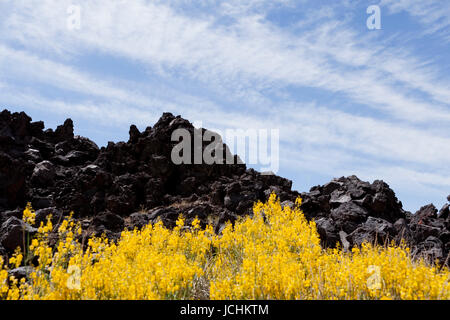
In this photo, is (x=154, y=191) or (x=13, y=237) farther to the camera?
(x=154, y=191)

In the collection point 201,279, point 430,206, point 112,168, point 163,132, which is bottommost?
point 201,279

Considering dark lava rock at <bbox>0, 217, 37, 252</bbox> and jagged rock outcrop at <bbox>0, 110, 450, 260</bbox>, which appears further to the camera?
jagged rock outcrop at <bbox>0, 110, 450, 260</bbox>

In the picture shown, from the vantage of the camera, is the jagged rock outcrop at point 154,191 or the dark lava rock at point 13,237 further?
the jagged rock outcrop at point 154,191

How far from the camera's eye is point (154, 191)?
20.9m

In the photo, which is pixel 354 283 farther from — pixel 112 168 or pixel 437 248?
pixel 112 168

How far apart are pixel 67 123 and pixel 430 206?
76.9 feet

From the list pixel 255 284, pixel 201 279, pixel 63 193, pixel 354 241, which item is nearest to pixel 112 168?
pixel 63 193

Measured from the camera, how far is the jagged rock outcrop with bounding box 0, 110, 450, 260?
14.9m

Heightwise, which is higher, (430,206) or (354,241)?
(430,206)

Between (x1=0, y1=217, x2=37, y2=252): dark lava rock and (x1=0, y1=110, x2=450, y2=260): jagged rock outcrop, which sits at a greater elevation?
(x1=0, y1=110, x2=450, y2=260): jagged rock outcrop

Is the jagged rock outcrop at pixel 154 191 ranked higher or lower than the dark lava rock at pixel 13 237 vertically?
higher

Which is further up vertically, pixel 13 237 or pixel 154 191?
pixel 154 191

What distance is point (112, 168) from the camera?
22.8m

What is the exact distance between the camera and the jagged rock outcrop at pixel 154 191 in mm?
14852
